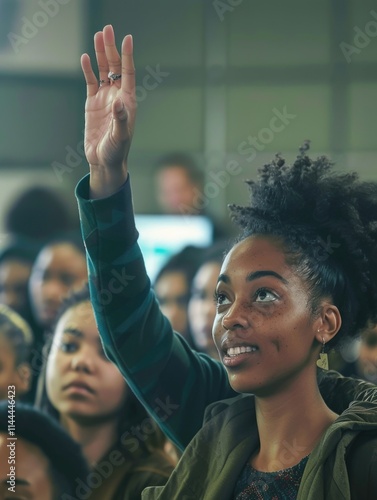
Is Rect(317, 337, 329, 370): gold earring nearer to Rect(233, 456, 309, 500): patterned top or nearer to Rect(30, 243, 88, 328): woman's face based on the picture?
Rect(233, 456, 309, 500): patterned top

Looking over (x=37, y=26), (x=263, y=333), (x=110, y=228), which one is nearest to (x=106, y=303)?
(x=110, y=228)

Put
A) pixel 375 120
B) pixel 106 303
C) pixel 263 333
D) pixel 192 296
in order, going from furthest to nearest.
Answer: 1. pixel 192 296
2. pixel 375 120
3. pixel 106 303
4. pixel 263 333

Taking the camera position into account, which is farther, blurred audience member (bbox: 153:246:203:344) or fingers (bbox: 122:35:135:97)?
blurred audience member (bbox: 153:246:203:344)

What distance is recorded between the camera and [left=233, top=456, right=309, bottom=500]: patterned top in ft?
4.44

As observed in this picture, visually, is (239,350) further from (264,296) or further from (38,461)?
(38,461)

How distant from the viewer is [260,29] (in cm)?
219

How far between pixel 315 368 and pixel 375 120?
0.83 metres

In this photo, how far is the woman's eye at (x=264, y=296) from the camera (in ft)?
4.80

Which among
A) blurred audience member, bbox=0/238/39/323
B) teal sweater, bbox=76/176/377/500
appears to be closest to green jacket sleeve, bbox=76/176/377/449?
teal sweater, bbox=76/176/377/500

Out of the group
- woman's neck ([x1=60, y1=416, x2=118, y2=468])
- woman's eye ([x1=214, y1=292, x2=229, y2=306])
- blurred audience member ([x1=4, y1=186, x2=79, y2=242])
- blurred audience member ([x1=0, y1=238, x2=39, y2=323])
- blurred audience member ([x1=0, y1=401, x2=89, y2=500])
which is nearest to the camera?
woman's eye ([x1=214, y1=292, x2=229, y2=306])

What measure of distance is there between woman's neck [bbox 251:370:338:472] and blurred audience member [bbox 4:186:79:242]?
3.50 feet

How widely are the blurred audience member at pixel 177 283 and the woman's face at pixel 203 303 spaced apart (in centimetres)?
2

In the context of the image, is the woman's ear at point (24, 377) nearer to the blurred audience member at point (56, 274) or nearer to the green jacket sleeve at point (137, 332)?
the blurred audience member at point (56, 274)

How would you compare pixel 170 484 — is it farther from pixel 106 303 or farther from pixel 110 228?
pixel 110 228
